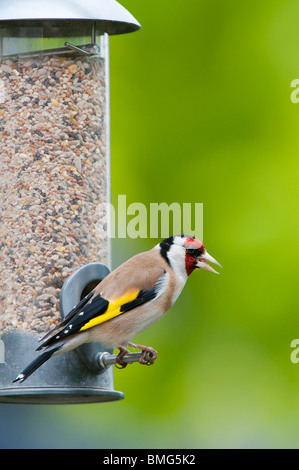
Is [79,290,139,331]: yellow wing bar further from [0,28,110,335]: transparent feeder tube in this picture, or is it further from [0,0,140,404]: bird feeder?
[0,28,110,335]: transparent feeder tube

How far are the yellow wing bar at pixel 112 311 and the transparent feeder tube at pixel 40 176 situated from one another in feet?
1.28

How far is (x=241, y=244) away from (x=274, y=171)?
714 millimetres

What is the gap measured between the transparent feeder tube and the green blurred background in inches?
81.4

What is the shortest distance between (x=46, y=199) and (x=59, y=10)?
1245mm

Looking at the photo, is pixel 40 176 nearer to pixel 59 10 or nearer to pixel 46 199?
pixel 46 199

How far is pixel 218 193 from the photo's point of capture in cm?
965

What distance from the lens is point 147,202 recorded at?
9727mm

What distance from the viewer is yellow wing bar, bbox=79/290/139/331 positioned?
280 inches

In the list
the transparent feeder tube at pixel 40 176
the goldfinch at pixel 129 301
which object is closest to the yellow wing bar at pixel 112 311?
the goldfinch at pixel 129 301

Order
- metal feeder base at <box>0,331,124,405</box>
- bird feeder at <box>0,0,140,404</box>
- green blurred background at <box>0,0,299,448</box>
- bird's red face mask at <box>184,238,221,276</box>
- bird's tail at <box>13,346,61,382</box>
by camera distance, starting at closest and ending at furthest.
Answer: bird's tail at <box>13,346,61,382</box> < metal feeder base at <box>0,331,124,405</box> < bird feeder at <box>0,0,140,404</box> < bird's red face mask at <box>184,238,221,276</box> < green blurred background at <box>0,0,299,448</box>

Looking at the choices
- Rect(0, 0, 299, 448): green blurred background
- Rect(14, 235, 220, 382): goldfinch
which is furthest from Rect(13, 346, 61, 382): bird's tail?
Rect(0, 0, 299, 448): green blurred background

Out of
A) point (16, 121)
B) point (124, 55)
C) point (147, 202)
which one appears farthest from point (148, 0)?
point (16, 121)

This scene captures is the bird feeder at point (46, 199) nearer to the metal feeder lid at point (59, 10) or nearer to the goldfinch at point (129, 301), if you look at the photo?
the metal feeder lid at point (59, 10)
